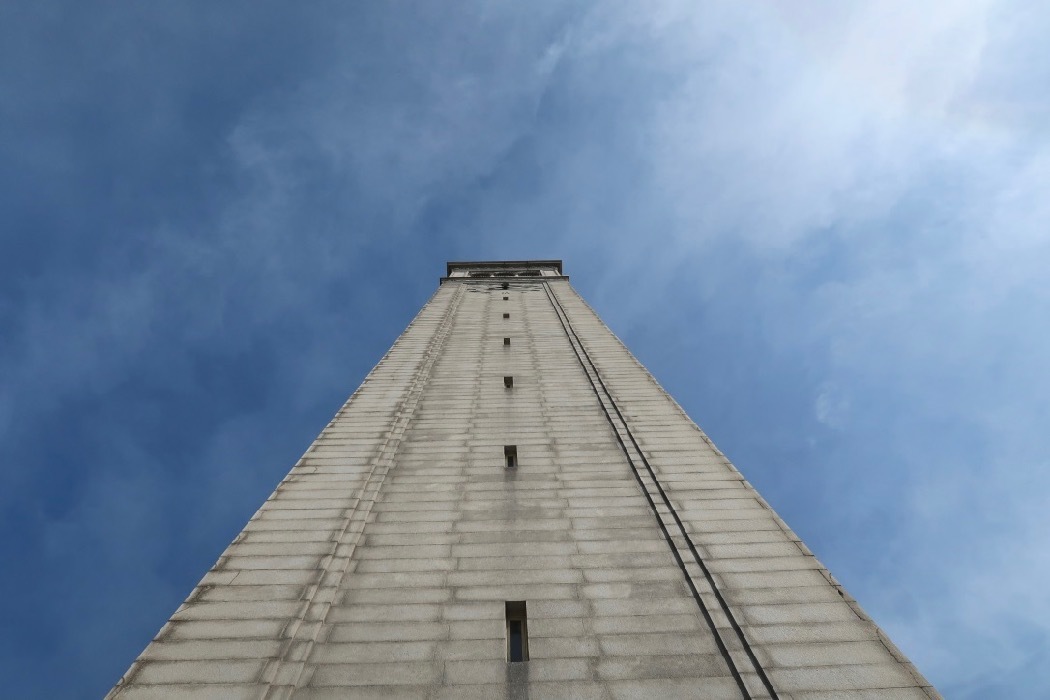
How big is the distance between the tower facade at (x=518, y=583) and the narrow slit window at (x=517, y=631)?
36 millimetres

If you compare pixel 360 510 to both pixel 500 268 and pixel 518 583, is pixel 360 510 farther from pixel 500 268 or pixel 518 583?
pixel 500 268

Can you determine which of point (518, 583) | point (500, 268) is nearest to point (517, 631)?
point (518, 583)

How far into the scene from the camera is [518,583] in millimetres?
11422

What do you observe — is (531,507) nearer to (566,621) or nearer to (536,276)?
(566,621)

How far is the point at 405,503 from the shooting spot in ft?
47.2

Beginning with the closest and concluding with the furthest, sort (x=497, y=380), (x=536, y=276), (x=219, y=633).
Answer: (x=219, y=633), (x=497, y=380), (x=536, y=276)

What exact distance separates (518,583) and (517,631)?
1031 millimetres

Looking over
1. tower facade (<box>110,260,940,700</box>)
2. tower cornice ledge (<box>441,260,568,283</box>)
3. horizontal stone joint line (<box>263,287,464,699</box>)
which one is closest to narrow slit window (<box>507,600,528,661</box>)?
tower facade (<box>110,260,940,700</box>)

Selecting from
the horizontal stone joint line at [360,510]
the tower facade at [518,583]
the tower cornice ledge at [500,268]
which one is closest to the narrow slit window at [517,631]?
the tower facade at [518,583]

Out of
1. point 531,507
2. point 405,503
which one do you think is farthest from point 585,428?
point 405,503

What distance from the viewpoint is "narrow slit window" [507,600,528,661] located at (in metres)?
9.92

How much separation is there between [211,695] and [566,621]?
5531 millimetres

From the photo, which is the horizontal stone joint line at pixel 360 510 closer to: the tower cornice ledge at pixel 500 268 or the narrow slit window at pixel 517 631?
the narrow slit window at pixel 517 631

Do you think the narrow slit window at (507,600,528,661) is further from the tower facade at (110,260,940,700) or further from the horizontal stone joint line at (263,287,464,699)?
the horizontal stone joint line at (263,287,464,699)
